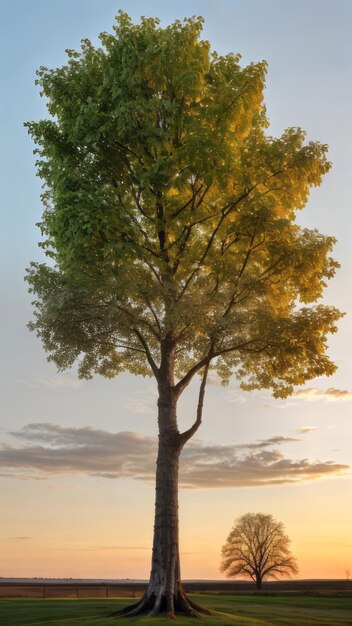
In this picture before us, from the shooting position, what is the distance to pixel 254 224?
1952 centimetres

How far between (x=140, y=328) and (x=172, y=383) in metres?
2.19

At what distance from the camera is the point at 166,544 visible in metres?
18.3

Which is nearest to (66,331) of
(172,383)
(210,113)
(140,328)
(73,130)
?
(140,328)

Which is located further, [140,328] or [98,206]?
[140,328]

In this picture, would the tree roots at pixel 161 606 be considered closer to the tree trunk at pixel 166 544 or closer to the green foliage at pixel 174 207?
the tree trunk at pixel 166 544

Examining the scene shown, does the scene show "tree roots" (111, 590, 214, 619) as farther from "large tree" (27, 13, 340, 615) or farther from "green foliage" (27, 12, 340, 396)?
"green foliage" (27, 12, 340, 396)

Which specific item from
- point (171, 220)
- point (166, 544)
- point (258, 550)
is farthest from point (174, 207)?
point (258, 550)

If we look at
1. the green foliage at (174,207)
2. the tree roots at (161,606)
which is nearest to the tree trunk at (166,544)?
the tree roots at (161,606)

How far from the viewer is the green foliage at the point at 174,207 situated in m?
19.0

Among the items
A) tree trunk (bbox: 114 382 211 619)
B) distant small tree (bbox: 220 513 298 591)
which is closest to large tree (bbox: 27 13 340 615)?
tree trunk (bbox: 114 382 211 619)

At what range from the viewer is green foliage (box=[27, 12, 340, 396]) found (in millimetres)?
19031

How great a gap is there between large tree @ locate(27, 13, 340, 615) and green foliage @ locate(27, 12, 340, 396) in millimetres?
51

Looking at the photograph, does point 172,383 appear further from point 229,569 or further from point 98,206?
point 229,569

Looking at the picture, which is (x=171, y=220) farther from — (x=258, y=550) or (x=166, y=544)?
(x=258, y=550)
